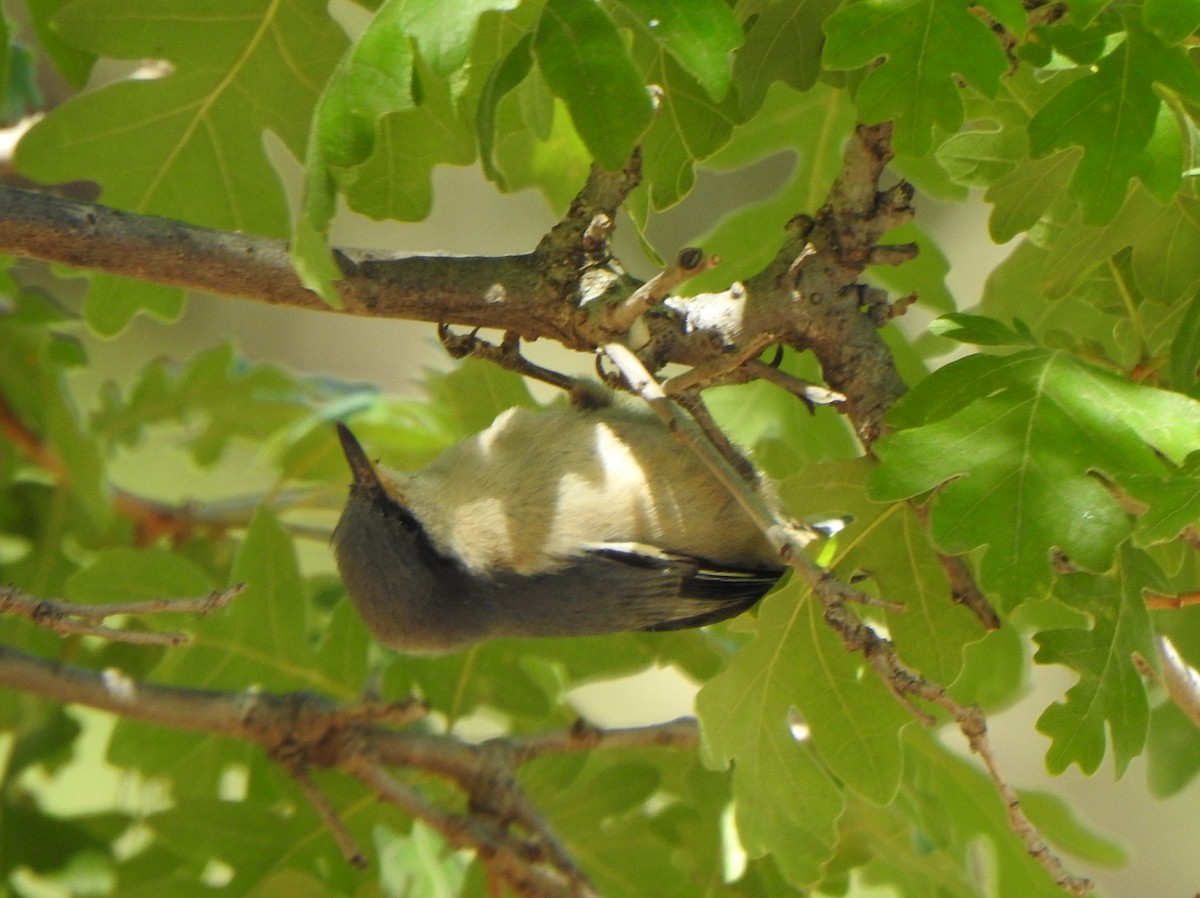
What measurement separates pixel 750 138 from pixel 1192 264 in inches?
32.5

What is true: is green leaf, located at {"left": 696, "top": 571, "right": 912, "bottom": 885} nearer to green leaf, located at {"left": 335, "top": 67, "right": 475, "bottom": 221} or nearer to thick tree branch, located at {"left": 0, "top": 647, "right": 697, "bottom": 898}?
thick tree branch, located at {"left": 0, "top": 647, "right": 697, "bottom": 898}

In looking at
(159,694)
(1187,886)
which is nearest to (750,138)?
(159,694)

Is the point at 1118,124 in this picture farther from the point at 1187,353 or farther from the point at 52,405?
the point at 52,405

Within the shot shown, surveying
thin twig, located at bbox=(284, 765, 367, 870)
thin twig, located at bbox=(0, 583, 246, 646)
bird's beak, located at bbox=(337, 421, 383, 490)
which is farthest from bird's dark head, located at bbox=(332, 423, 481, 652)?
thin twig, located at bbox=(0, 583, 246, 646)

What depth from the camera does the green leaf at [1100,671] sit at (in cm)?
123

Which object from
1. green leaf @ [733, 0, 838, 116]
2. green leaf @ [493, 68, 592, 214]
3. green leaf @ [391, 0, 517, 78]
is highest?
green leaf @ [391, 0, 517, 78]

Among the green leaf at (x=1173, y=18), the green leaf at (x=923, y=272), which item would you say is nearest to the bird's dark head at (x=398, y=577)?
the green leaf at (x=923, y=272)

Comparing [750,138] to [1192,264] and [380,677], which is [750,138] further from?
[380,677]

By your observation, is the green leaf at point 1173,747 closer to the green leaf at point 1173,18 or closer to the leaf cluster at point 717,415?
the leaf cluster at point 717,415

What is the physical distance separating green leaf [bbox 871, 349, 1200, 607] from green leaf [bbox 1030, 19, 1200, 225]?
183 mm

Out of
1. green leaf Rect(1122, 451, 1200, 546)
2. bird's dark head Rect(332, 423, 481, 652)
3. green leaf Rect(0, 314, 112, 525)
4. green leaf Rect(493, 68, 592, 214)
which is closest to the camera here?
green leaf Rect(1122, 451, 1200, 546)

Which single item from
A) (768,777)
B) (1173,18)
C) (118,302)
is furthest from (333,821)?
(1173,18)

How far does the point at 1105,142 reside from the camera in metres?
1.22

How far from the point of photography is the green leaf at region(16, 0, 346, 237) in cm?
177
